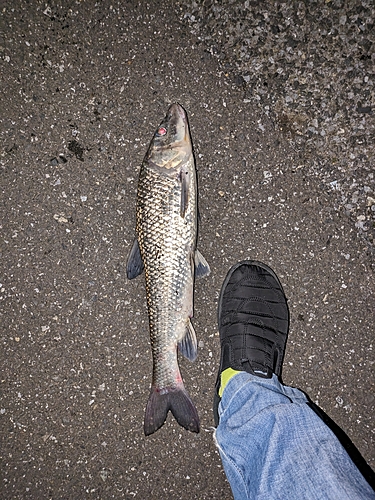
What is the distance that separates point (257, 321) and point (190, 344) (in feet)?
1.79

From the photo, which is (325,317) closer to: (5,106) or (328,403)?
(328,403)

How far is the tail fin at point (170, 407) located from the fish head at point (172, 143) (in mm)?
1515

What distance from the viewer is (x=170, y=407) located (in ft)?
8.40

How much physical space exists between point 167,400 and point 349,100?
239 centimetres

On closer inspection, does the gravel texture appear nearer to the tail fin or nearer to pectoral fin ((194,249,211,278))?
pectoral fin ((194,249,211,278))

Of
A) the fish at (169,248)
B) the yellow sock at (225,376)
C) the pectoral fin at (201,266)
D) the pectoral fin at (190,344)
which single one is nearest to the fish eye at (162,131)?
the fish at (169,248)

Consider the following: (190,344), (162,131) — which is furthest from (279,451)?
(162,131)

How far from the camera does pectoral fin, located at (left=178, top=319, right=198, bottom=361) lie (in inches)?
97.3

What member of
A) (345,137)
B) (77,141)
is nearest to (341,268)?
(345,137)

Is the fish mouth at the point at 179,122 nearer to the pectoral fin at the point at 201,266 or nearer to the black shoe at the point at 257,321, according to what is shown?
the pectoral fin at the point at 201,266

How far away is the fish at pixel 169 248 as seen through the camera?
7.55 ft

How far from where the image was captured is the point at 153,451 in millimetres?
2738

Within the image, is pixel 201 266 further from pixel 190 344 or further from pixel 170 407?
pixel 170 407

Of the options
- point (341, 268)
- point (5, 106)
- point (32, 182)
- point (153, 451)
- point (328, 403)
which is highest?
point (5, 106)
